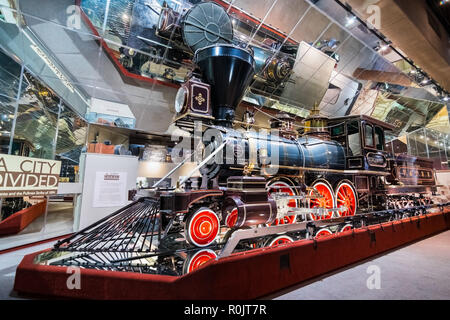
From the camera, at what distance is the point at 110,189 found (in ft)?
16.2

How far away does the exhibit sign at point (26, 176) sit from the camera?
9.96ft

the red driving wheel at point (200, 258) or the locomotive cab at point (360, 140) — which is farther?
the locomotive cab at point (360, 140)

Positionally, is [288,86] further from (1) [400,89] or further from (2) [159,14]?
(1) [400,89]

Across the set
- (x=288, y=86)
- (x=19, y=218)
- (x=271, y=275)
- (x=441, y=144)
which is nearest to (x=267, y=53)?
(x=288, y=86)

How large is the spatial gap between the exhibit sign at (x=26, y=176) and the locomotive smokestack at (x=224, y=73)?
3.15 meters

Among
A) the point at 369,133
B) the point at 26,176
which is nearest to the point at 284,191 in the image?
the point at 369,133

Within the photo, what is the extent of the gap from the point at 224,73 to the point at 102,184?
12.2 feet

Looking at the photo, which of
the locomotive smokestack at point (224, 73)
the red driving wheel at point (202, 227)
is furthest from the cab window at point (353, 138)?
the red driving wheel at point (202, 227)

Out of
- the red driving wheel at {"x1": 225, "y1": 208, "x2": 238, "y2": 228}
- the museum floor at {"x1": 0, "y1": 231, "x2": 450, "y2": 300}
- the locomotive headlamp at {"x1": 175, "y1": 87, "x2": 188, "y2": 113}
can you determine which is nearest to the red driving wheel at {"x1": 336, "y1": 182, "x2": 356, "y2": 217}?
the museum floor at {"x1": 0, "y1": 231, "x2": 450, "y2": 300}

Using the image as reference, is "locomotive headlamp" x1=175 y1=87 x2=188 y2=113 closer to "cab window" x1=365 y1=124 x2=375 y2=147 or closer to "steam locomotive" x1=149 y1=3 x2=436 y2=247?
"steam locomotive" x1=149 y1=3 x2=436 y2=247

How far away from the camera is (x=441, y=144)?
1280 centimetres

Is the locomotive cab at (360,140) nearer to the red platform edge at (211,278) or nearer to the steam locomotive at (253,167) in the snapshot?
the steam locomotive at (253,167)

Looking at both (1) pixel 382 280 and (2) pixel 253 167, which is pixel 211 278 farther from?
(1) pixel 382 280
